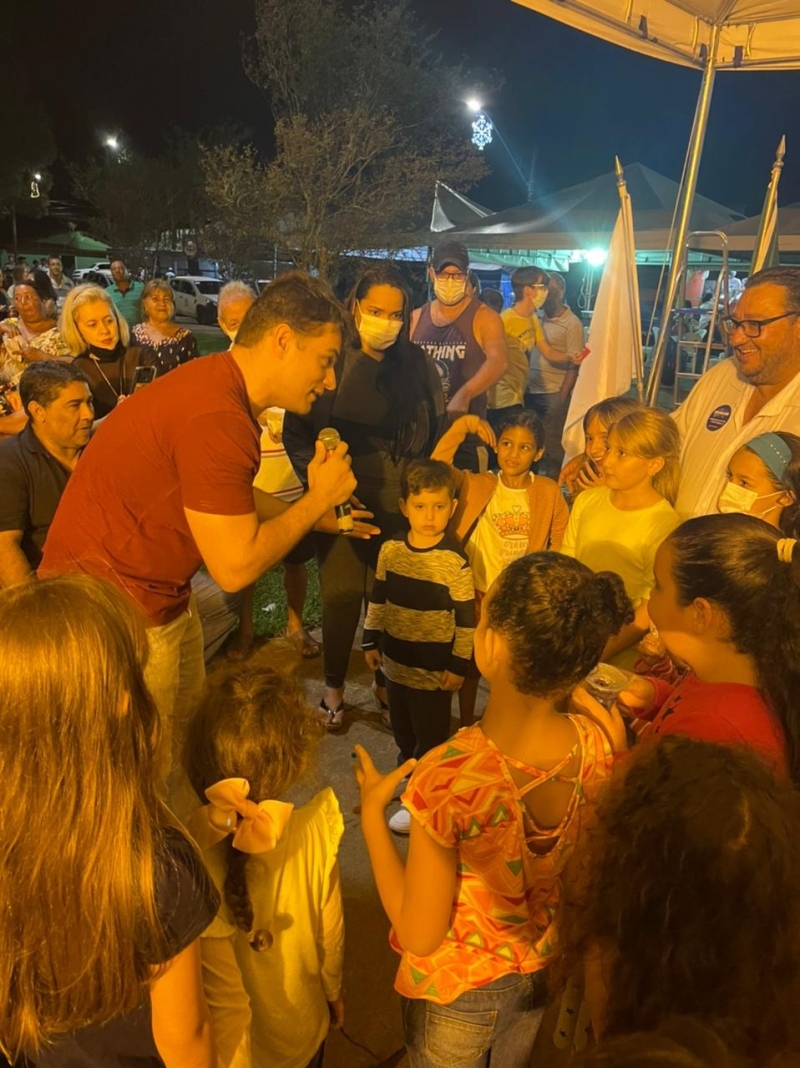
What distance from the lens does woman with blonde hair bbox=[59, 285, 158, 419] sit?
14.3 ft

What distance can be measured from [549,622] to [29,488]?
2243mm

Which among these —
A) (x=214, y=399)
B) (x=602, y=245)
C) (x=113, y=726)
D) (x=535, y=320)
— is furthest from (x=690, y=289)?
(x=113, y=726)

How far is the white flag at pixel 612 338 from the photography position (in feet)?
13.4

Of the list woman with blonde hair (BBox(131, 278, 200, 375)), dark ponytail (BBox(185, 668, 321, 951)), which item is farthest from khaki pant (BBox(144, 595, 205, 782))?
woman with blonde hair (BBox(131, 278, 200, 375))

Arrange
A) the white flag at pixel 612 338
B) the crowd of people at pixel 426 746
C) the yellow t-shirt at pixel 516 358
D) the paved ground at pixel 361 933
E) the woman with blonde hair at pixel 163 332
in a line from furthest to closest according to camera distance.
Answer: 1. the yellow t-shirt at pixel 516 358
2. the woman with blonde hair at pixel 163 332
3. the white flag at pixel 612 338
4. the paved ground at pixel 361 933
5. the crowd of people at pixel 426 746

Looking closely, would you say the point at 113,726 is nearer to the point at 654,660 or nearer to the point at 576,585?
the point at 576,585

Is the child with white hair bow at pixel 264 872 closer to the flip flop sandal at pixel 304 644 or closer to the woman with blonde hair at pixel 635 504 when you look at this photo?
the woman with blonde hair at pixel 635 504

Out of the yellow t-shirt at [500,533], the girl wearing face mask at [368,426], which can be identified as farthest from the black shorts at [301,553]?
the yellow t-shirt at [500,533]

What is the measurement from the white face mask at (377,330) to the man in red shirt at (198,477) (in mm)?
936

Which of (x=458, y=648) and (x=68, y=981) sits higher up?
(x=68, y=981)

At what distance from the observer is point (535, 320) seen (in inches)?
→ 295

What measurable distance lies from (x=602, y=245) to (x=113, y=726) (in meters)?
12.5

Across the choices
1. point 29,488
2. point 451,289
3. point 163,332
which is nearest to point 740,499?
point 29,488

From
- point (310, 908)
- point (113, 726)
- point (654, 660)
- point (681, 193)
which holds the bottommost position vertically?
point (310, 908)
